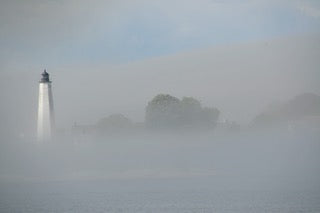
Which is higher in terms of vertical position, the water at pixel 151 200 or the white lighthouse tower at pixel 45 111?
the white lighthouse tower at pixel 45 111

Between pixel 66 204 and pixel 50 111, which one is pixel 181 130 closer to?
pixel 50 111

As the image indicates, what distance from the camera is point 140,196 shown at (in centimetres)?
5875

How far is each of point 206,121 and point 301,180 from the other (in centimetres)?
1033

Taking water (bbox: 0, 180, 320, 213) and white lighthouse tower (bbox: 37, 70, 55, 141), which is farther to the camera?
white lighthouse tower (bbox: 37, 70, 55, 141)

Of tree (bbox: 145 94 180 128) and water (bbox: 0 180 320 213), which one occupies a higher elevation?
tree (bbox: 145 94 180 128)

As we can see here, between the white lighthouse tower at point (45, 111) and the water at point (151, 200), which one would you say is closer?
the water at point (151, 200)

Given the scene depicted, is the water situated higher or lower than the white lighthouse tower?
lower

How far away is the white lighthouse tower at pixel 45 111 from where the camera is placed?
61838mm

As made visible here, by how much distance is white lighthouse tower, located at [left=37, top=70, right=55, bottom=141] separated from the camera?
6184cm

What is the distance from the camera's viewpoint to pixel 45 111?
62.9 metres

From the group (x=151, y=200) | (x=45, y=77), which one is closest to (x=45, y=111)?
(x=45, y=77)

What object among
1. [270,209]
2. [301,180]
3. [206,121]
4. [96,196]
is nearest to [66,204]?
[96,196]

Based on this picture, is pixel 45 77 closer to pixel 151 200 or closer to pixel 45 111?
pixel 45 111

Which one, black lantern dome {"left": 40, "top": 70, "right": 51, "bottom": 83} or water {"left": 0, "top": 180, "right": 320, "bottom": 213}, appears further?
black lantern dome {"left": 40, "top": 70, "right": 51, "bottom": 83}
